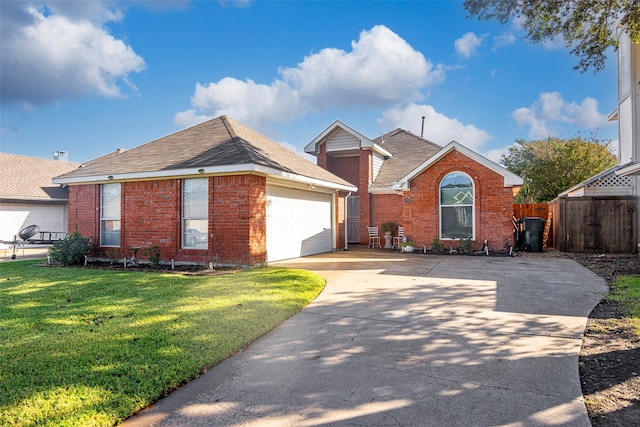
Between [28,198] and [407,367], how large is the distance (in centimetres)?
2305

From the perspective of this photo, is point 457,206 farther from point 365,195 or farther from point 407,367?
point 407,367

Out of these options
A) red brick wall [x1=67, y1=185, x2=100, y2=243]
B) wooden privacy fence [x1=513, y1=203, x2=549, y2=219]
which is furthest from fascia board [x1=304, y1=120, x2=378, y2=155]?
red brick wall [x1=67, y1=185, x2=100, y2=243]

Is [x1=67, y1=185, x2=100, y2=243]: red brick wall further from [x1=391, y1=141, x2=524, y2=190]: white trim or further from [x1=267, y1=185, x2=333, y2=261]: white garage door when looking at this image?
[x1=391, y1=141, x2=524, y2=190]: white trim

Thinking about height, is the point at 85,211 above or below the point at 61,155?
below

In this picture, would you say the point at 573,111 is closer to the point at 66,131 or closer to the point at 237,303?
the point at 237,303

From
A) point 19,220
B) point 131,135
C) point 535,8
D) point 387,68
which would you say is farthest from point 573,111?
point 19,220

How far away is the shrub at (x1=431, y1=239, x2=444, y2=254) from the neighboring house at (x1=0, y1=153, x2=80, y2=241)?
18420 millimetres

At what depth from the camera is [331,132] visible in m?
19.4

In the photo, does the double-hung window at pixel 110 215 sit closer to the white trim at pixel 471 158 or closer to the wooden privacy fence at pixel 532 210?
the white trim at pixel 471 158

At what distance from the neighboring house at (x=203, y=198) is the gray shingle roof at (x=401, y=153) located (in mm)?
6119

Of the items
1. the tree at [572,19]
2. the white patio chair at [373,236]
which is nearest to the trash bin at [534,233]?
the white patio chair at [373,236]

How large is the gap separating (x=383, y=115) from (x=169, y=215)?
17.8 metres

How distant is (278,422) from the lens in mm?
2807

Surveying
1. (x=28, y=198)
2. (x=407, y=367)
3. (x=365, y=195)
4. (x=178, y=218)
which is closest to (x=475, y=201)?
(x=365, y=195)
